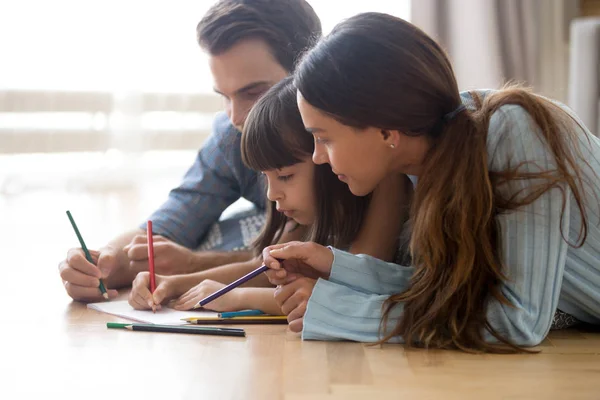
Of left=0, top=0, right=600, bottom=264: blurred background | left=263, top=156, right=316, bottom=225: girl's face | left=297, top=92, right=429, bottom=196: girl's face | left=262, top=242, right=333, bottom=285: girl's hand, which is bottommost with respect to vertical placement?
left=0, top=0, right=600, bottom=264: blurred background

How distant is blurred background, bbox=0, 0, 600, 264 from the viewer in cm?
400

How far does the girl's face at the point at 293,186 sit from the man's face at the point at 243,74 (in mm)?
262

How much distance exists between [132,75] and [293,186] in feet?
9.36

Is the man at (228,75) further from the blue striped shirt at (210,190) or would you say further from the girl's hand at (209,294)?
the girl's hand at (209,294)

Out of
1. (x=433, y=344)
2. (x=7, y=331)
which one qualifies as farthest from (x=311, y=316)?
(x=7, y=331)

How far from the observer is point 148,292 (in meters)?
1.60

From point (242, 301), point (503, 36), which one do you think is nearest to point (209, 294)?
point (242, 301)

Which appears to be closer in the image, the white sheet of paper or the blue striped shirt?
the white sheet of paper

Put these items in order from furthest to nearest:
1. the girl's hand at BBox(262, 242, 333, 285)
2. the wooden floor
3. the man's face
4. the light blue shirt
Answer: the man's face < the girl's hand at BBox(262, 242, 333, 285) < the light blue shirt < the wooden floor

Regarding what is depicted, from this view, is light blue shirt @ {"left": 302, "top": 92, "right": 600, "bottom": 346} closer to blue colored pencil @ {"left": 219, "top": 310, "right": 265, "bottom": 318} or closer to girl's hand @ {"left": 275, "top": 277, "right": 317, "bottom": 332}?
girl's hand @ {"left": 275, "top": 277, "right": 317, "bottom": 332}

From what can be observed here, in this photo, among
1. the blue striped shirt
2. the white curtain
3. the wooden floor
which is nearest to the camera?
the wooden floor

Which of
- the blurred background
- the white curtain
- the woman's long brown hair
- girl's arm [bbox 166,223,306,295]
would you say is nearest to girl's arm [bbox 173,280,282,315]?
girl's arm [bbox 166,223,306,295]

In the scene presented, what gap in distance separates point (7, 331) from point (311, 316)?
0.53 metres

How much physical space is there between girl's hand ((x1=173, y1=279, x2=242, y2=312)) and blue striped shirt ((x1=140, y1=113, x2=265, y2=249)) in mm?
441
